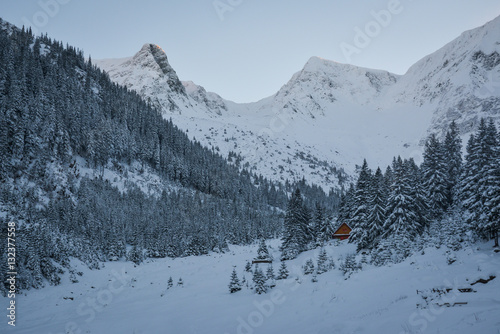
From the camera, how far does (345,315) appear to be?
41.2ft

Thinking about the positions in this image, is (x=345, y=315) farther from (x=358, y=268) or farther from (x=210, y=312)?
(x=358, y=268)

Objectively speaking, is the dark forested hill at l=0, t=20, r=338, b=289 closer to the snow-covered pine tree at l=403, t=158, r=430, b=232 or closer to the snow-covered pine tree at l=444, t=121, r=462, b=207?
the snow-covered pine tree at l=403, t=158, r=430, b=232

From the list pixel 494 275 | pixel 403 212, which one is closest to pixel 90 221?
pixel 403 212

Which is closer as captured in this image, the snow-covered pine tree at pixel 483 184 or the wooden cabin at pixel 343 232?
the snow-covered pine tree at pixel 483 184

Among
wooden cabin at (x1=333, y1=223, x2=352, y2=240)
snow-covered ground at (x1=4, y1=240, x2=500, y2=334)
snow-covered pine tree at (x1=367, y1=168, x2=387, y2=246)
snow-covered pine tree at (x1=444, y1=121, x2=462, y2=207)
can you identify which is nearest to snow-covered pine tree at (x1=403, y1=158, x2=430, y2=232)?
snow-covered pine tree at (x1=367, y1=168, x2=387, y2=246)

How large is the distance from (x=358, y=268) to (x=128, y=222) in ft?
167

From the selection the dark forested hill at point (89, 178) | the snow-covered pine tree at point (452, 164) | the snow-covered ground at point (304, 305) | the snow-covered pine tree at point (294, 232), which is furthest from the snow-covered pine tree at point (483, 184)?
the dark forested hill at point (89, 178)

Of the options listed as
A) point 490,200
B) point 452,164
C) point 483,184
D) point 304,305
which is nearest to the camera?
point 304,305

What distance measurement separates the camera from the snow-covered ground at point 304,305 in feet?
32.3

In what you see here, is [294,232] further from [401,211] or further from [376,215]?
[401,211]

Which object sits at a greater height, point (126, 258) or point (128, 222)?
point (128, 222)

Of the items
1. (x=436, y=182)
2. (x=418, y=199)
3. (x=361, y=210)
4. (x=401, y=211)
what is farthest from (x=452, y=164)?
(x=401, y=211)

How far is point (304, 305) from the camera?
16.3 meters

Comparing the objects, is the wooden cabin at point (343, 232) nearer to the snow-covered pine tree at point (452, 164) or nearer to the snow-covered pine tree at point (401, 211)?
the snow-covered pine tree at point (452, 164)
